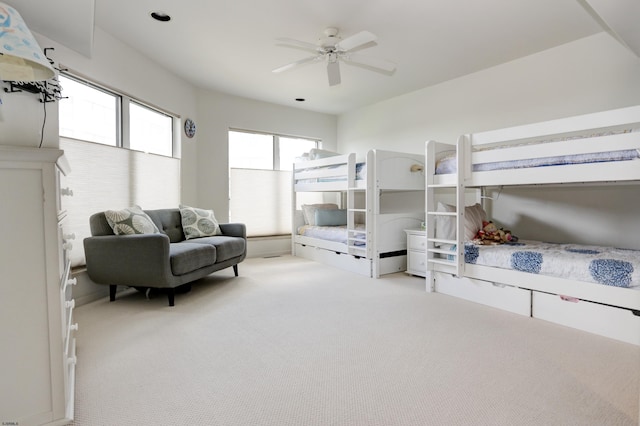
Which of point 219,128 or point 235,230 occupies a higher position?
point 219,128

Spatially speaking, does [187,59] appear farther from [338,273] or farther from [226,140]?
[338,273]

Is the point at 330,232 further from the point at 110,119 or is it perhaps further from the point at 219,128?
the point at 110,119

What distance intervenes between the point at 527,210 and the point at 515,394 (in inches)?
106

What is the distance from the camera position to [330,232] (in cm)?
481

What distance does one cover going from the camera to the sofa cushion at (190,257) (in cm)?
292

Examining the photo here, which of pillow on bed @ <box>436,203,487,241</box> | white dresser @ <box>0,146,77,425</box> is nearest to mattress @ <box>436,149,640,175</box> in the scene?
pillow on bed @ <box>436,203,487,241</box>

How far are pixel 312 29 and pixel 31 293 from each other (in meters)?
2.96

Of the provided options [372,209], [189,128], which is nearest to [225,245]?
[372,209]

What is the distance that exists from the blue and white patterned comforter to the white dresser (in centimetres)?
303

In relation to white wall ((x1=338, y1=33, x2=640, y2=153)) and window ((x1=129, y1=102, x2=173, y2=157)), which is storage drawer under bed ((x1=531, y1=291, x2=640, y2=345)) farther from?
window ((x1=129, y1=102, x2=173, y2=157))

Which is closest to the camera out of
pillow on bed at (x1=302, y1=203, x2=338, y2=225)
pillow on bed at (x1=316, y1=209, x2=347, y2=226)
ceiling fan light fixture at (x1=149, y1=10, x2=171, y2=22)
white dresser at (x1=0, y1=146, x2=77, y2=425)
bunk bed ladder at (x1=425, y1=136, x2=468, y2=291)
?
white dresser at (x1=0, y1=146, x2=77, y2=425)

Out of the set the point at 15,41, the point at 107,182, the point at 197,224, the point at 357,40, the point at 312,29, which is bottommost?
the point at 197,224

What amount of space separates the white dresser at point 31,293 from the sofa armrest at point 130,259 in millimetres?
1467

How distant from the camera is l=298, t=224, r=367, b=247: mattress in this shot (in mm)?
4277
